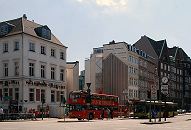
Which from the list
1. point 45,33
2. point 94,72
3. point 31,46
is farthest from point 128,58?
point 31,46

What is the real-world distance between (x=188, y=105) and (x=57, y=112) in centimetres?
8837

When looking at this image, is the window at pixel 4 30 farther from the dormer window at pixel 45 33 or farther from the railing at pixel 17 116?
the railing at pixel 17 116

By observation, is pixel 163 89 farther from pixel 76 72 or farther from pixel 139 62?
pixel 139 62

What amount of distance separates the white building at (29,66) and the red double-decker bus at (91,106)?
8164 mm

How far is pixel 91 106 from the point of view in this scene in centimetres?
5291

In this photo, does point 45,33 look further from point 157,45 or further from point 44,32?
point 157,45

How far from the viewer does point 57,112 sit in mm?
60594

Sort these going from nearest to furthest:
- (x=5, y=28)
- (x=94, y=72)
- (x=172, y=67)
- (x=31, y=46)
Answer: (x=31, y=46)
(x=5, y=28)
(x=94, y=72)
(x=172, y=67)

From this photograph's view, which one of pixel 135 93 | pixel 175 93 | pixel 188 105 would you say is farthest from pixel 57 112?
pixel 188 105

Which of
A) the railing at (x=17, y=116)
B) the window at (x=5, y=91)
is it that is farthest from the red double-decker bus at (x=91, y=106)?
the window at (x=5, y=91)

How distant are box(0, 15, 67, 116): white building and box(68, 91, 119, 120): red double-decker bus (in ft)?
26.8

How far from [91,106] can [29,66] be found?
13.1 meters

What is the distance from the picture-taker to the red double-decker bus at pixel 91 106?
50812 mm

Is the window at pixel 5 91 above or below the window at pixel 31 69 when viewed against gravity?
below
